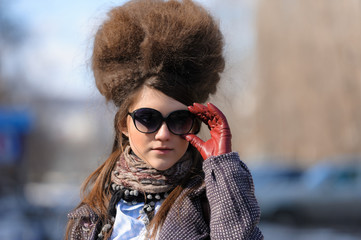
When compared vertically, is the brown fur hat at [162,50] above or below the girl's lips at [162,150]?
above

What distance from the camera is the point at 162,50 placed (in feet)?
6.39

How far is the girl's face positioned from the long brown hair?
0.03 meters

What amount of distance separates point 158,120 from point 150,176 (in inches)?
9.7

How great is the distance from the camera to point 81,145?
6594cm

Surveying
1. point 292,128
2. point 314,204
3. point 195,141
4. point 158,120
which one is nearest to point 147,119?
point 158,120

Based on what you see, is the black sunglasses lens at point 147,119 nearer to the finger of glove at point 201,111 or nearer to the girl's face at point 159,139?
the girl's face at point 159,139

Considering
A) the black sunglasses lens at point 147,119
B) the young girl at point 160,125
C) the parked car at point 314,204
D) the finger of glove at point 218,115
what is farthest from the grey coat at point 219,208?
the parked car at point 314,204

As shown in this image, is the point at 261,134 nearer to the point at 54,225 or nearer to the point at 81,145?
the point at 54,225

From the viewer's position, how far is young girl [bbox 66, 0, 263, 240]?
1.89 meters

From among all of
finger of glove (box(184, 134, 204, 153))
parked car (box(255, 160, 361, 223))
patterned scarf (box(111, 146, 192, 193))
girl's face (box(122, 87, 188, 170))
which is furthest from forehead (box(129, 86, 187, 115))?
parked car (box(255, 160, 361, 223))

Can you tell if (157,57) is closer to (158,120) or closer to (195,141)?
(158,120)

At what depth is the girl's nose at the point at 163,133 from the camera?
192 centimetres

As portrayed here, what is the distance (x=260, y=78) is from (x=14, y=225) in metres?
11.5

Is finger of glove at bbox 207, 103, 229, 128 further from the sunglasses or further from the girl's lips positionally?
the girl's lips
